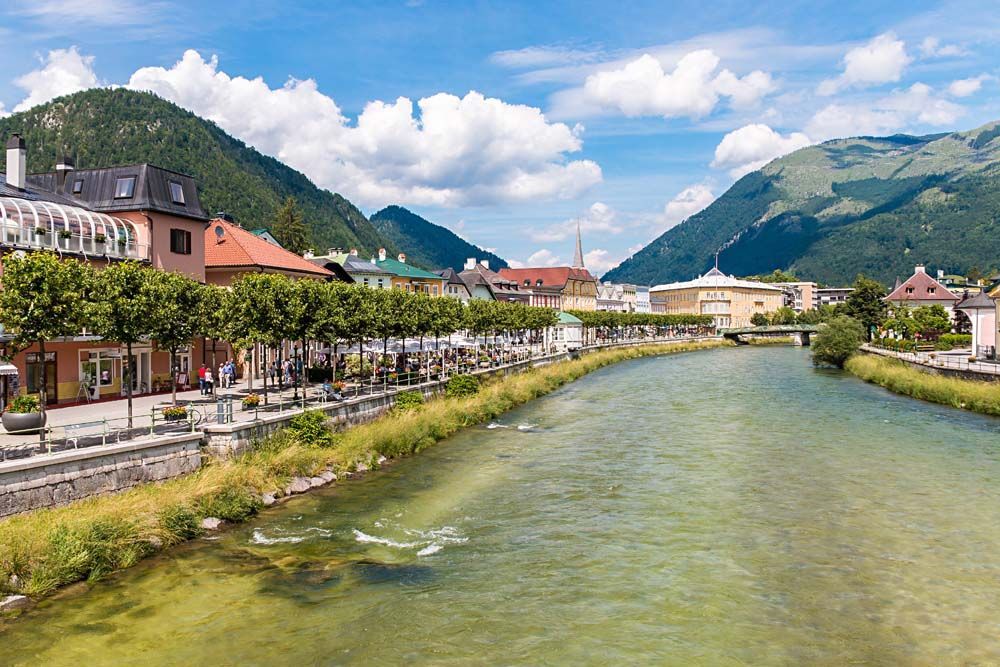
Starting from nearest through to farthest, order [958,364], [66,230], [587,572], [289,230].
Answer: [587,572], [66,230], [958,364], [289,230]

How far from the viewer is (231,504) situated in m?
20.7

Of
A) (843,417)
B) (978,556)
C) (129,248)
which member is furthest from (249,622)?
(843,417)

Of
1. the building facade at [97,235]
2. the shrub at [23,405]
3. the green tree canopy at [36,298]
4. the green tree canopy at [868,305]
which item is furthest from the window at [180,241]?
the green tree canopy at [868,305]

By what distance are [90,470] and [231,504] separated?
368 cm

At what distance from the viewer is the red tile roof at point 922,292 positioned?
12344 centimetres

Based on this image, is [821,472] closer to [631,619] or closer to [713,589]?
[713,589]

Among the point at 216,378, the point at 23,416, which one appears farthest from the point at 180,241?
the point at 23,416

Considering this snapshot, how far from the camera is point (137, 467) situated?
20578mm

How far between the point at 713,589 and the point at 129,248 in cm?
3181

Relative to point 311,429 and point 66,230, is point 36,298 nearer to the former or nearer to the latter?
point 311,429

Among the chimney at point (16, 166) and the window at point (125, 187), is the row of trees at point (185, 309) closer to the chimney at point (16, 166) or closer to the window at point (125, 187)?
the window at point (125, 187)

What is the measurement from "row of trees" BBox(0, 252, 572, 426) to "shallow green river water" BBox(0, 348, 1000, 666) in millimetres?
8393

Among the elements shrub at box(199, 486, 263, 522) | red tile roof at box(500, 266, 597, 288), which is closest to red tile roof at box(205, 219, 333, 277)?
shrub at box(199, 486, 263, 522)

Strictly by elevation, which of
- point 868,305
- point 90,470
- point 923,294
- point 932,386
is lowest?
point 932,386
